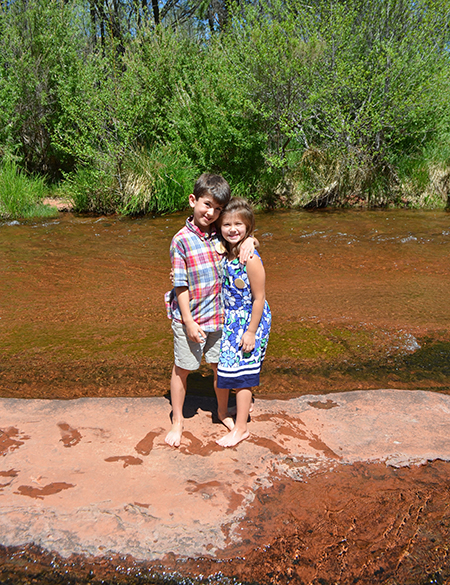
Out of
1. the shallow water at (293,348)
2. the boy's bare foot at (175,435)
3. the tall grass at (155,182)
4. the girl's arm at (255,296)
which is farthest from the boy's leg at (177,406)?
the tall grass at (155,182)

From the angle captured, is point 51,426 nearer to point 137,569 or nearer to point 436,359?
point 137,569

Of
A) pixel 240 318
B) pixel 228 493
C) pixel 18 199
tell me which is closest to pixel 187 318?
pixel 240 318

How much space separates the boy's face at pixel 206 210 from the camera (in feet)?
8.35

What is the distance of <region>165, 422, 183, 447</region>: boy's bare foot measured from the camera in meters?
2.59

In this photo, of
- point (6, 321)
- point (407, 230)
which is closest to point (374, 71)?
point (407, 230)

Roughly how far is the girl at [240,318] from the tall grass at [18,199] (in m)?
8.52

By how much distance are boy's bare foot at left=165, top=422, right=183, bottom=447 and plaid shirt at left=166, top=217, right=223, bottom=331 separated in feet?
1.81

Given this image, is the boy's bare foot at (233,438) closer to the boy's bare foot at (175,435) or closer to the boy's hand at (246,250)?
the boy's bare foot at (175,435)

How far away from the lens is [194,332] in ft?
8.39

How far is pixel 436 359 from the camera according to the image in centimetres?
372

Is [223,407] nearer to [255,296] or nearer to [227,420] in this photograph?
[227,420]

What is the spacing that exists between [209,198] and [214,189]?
5 centimetres

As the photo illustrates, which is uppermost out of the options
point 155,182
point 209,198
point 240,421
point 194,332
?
point 209,198

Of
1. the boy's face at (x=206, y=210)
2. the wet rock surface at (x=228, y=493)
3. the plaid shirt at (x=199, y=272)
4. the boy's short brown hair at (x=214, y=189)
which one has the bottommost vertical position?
the wet rock surface at (x=228, y=493)
